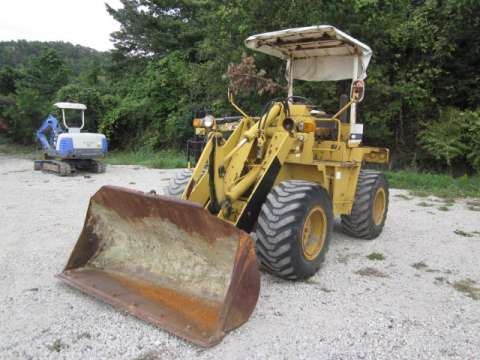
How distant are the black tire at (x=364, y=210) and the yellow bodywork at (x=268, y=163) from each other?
0.62ft

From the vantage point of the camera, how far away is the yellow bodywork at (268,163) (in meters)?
4.11

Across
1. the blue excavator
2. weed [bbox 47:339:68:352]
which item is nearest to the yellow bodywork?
weed [bbox 47:339:68:352]

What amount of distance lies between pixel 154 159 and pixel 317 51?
11105mm

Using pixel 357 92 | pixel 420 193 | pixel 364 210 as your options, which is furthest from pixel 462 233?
pixel 420 193

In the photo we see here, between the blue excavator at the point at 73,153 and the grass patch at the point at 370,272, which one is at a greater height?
the blue excavator at the point at 73,153

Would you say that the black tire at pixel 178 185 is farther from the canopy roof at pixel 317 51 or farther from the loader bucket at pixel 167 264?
the canopy roof at pixel 317 51

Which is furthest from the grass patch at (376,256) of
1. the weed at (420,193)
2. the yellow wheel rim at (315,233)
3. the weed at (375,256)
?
the weed at (420,193)

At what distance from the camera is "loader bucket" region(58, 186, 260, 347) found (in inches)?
123

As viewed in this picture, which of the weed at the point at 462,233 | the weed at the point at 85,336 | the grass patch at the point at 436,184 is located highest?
the grass patch at the point at 436,184

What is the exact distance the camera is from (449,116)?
11727mm

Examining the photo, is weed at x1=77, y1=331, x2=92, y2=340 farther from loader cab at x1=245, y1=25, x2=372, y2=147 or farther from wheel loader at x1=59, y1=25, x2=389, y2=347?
loader cab at x1=245, y1=25, x2=372, y2=147

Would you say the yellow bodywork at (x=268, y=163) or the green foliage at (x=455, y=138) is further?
the green foliage at (x=455, y=138)

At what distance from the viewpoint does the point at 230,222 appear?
3.55m

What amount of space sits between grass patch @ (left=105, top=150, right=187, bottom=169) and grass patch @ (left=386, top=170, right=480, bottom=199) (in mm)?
6789
